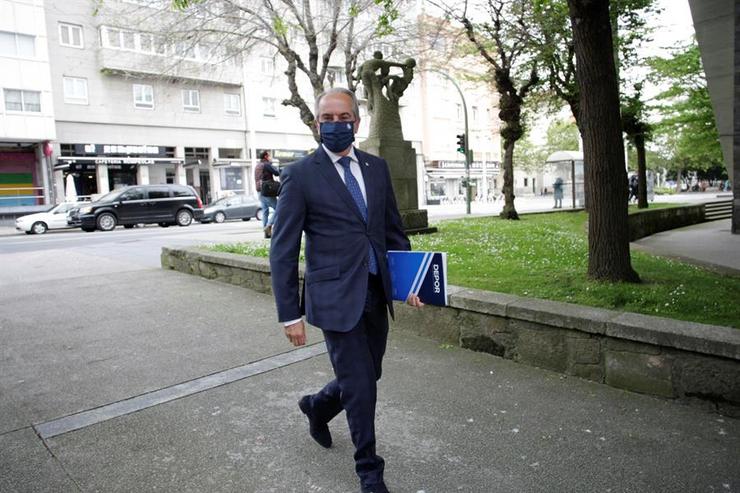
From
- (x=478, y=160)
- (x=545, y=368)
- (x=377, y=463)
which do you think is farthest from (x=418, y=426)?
(x=478, y=160)

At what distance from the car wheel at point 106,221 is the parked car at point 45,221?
286 centimetres

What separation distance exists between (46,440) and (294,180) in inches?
88.0

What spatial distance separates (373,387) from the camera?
2674mm

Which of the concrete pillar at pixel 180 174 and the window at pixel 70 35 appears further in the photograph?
the concrete pillar at pixel 180 174

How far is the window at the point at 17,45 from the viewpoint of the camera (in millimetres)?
29469

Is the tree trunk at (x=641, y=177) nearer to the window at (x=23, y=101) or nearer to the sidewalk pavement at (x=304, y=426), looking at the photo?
the sidewalk pavement at (x=304, y=426)

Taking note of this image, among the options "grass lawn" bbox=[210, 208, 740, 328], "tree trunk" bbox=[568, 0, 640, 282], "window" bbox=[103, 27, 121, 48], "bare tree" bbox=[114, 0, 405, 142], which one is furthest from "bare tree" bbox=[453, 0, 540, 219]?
"window" bbox=[103, 27, 121, 48]

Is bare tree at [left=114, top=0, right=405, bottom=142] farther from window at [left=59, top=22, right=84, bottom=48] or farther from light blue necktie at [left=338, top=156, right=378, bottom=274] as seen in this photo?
window at [left=59, top=22, right=84, bottom=48]

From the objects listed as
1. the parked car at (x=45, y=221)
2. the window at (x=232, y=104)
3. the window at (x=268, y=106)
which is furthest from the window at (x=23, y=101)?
the window at (x=268, y=106)

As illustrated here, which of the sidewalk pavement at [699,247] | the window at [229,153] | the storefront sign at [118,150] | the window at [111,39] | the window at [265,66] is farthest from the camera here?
the window at [229,153]

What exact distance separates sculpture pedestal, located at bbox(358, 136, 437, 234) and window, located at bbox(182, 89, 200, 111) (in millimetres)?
29195

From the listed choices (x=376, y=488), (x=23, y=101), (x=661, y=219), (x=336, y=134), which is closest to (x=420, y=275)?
(x=336, y=134)

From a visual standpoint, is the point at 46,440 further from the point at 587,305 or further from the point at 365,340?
the point at 587,305

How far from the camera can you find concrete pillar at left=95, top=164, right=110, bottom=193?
1304 inches
